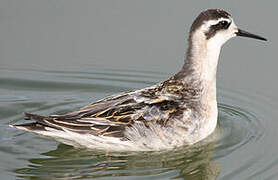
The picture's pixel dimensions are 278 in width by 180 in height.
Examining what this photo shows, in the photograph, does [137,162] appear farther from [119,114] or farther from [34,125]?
[34,125]

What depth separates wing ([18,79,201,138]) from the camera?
7.67 m

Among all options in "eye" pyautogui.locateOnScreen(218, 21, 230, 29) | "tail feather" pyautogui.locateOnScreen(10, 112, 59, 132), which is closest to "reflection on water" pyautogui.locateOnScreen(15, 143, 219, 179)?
"tail feather" pyautogui.locateOnScreen(10, 112, 59, 132)

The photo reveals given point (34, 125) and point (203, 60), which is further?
point (203, 60)

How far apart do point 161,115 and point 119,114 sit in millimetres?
572

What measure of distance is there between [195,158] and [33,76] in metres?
3.73

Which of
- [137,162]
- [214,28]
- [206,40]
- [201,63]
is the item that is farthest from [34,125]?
[214,28]

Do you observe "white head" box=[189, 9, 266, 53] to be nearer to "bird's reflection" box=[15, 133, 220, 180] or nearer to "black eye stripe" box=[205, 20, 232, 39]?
"black eye stripe" box=[205, 20, 232, 39]

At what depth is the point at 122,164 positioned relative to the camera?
7.63 m

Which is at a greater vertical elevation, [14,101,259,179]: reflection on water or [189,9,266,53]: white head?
[189,9,266,53]: white head

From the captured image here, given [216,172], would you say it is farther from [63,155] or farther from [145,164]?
[63,155]

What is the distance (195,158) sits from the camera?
7977 mm

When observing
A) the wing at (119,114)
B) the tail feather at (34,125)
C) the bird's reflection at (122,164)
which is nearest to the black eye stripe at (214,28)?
the wing at (119,114)

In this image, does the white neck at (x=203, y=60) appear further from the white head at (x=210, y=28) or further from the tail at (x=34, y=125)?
the tail at (x=34, y=125)

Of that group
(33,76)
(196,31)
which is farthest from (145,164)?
(33,76)
